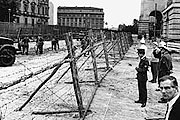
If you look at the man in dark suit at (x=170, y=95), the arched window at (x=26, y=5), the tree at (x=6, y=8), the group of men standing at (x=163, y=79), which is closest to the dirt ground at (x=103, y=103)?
the group of men standing at (x=163, y=79)

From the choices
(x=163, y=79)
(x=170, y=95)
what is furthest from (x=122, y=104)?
(x=170, y=95)

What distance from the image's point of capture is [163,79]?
10.6 feet

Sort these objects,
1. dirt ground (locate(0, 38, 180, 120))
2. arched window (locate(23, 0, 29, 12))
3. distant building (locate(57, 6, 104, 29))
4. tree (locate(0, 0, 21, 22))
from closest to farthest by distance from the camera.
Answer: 1. dirt ground (locate(0, 38, 180, 120))
2. tree (locate(0, 0, 21, 22))
3. arched window (locate(23, 0, 29, 12))
4. distant building (locate(57, 6, 104, 29))

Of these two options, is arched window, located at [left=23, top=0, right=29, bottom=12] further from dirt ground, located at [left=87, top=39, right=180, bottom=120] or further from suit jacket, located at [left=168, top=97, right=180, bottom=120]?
suit jacket, located at [left=168, top=97, right=180, bottom=120]

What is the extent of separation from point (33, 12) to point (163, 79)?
84.1 meters

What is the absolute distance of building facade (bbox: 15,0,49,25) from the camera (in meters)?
77.2

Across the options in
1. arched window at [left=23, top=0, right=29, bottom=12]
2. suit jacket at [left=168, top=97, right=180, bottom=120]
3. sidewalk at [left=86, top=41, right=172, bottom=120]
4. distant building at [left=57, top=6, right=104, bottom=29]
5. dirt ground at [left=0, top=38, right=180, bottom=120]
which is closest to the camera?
suit jacket at [left=168, top=97, right=180, bottom=120]

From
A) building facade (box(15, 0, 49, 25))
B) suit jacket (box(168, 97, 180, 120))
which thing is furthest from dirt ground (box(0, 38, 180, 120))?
building facade (box(15, 0, 49, 25))

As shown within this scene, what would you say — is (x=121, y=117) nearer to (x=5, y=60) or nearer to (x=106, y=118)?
(x=106, y=118)

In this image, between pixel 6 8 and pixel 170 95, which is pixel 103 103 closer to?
pixel 170 95

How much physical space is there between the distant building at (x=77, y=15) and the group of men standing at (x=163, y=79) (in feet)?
426

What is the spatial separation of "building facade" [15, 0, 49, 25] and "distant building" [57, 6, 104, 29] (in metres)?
47.6

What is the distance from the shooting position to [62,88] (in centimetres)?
942

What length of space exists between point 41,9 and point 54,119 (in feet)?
284
